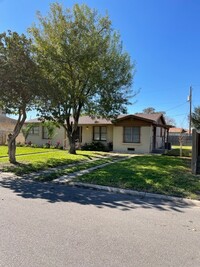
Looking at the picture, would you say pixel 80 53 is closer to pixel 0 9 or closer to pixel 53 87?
pixel 53 87

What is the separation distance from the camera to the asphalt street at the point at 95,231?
Answer: 328 cm

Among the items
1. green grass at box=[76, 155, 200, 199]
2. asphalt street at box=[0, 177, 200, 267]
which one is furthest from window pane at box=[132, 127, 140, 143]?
asphalt street at box=[0, 177, 200, 267]

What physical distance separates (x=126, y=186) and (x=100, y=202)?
1709mm

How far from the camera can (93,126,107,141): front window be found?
74.2ft

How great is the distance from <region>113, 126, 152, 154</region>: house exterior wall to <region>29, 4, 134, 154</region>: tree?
4202 mm

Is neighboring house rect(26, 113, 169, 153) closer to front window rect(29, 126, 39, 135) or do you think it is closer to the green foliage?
front window rect(29, 126, 39, 135)

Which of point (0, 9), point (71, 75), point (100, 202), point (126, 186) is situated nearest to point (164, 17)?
point (71, 75)

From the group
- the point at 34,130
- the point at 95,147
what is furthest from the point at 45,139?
the point at 95,147

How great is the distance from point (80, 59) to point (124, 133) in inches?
349

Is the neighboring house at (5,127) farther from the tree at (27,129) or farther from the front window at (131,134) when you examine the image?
the front window at (131,134)

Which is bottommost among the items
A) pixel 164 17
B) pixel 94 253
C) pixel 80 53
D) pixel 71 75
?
pixel 94 253

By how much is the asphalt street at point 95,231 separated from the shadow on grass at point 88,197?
0.08 feet

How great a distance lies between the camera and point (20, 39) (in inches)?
418

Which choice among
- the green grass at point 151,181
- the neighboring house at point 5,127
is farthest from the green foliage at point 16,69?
the neighboring house at point 5,127
